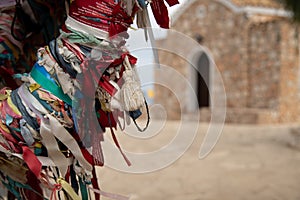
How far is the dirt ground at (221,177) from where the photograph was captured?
3.78 m

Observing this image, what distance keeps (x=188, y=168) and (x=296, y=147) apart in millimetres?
2068

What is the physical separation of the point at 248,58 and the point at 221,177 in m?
6.70

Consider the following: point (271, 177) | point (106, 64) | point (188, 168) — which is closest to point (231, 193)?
point (271, 177)

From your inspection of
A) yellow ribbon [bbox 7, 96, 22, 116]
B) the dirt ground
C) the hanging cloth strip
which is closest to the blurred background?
the dirt ground

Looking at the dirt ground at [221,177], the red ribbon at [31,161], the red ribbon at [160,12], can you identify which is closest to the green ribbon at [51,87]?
the red ribbon at [31,161]

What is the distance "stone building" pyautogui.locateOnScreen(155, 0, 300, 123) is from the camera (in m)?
10.2

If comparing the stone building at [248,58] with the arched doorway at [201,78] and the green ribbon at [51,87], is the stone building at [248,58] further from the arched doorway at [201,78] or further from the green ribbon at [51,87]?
the green ribbon at [51,87]

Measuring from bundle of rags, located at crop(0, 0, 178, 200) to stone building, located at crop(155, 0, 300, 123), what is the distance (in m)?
8.85

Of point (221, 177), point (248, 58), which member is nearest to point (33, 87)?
point (221, 177)

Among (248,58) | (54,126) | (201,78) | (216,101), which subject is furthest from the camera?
(201,78)

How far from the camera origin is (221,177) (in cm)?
449

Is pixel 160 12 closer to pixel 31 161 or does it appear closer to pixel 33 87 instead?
pixel 33 87

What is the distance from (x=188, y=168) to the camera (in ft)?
16.1

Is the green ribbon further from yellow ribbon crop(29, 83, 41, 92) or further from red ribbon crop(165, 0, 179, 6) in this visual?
red ribbon crop(165, 0, 179, 6)
